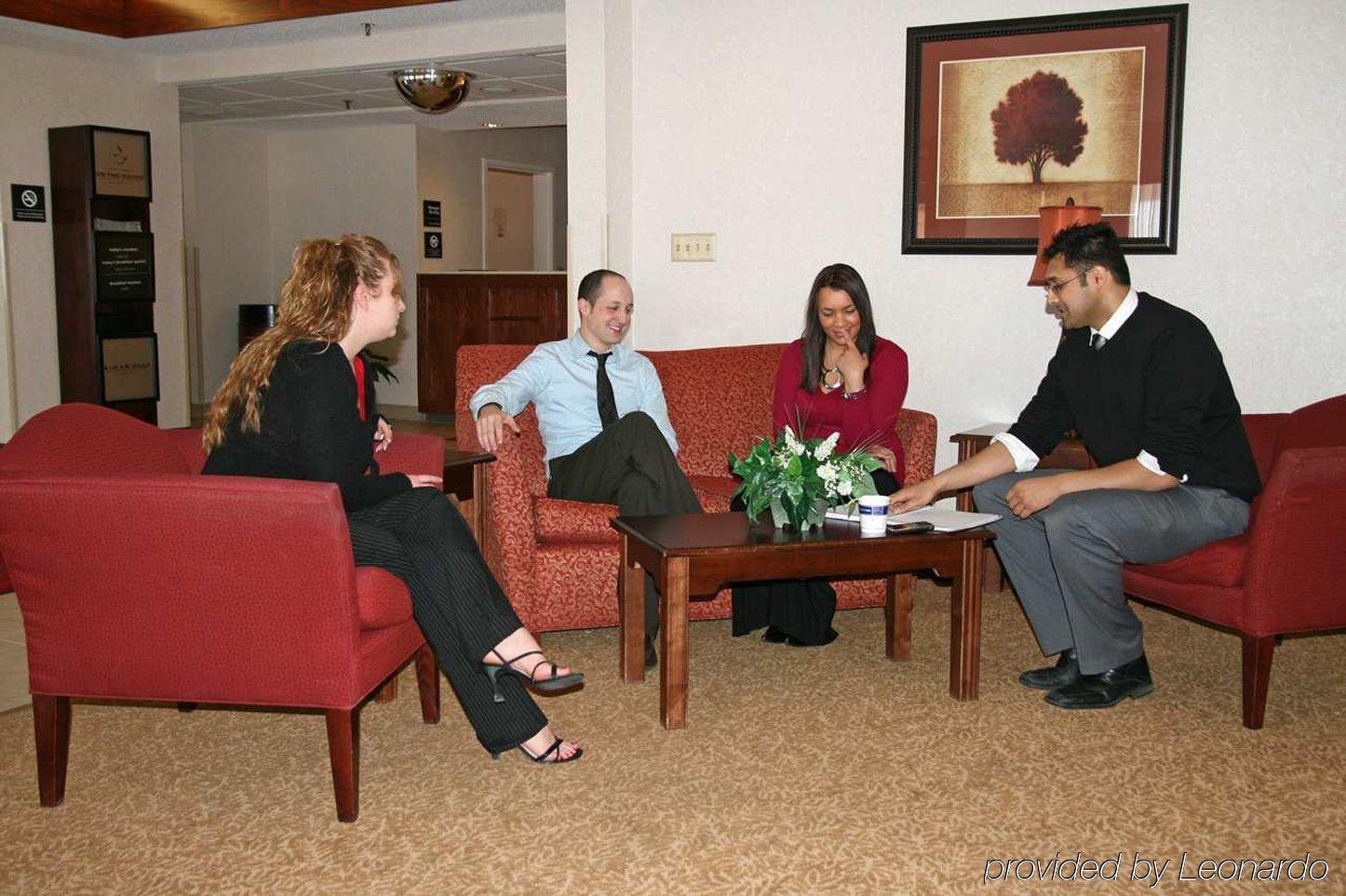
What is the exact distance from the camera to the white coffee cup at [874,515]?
2990mm

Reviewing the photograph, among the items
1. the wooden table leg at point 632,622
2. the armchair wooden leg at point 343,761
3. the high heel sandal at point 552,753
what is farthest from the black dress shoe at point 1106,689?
the armchair wooden leg at point 343,761

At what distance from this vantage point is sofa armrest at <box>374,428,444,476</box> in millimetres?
3178

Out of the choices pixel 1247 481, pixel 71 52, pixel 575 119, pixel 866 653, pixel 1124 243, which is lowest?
pixel 866 653

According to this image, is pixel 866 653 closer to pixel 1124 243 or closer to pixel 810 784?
pixel 810 784

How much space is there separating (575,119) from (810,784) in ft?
10.6

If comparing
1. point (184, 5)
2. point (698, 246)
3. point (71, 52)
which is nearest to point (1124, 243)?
point (698, 246)

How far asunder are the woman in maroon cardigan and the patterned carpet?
687 mm

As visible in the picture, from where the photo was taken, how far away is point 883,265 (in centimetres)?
467

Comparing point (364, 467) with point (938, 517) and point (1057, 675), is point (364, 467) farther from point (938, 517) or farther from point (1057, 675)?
point (1057, 675)

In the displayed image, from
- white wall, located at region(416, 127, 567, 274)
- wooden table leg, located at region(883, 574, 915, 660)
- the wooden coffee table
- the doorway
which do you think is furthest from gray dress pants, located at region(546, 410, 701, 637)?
the doorway

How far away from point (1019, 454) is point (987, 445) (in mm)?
770

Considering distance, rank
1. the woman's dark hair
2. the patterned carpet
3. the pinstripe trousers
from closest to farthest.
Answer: the patterned carpet
the pinstripe trousers
the woman's dark hair

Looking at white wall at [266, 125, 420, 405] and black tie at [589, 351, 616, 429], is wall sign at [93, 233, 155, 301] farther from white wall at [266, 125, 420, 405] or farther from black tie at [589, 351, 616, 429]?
black tie at [589, 351, 616, 429]

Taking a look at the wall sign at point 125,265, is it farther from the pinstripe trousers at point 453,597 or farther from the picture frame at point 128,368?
the pinstripe trousers at point 453,597
